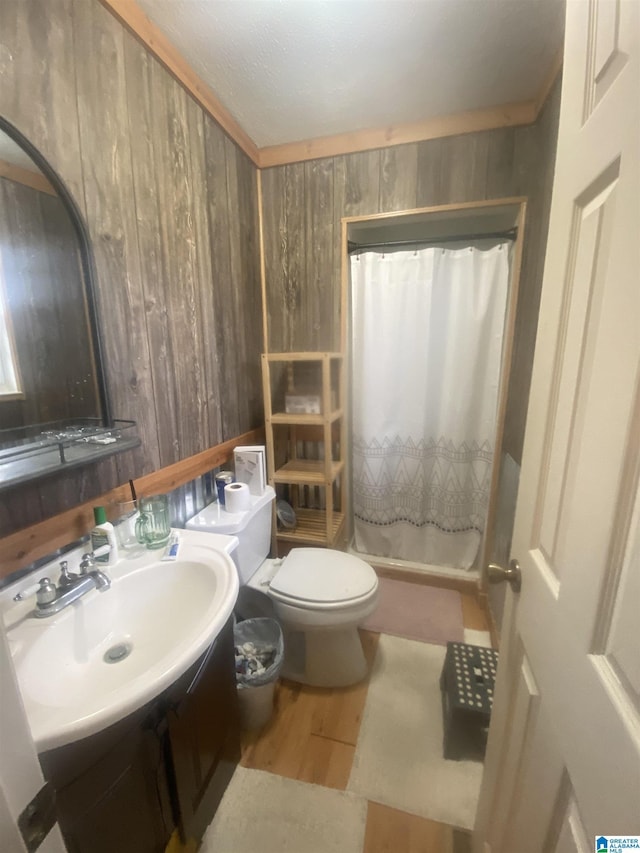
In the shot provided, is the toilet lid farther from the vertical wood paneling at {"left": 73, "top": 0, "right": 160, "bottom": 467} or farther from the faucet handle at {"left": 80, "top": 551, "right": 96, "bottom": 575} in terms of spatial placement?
the vertical wood paneling at {"left": 73, "top": 0, "right": 160, "bottom": 467}

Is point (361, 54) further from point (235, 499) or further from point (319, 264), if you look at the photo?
point (235, 499)

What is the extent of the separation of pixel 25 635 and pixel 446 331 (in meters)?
1.97

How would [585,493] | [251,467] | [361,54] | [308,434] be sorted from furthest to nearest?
[308,434] → [251,467] → [361,54] → [585,493]

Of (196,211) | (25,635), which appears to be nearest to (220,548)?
(25,635)

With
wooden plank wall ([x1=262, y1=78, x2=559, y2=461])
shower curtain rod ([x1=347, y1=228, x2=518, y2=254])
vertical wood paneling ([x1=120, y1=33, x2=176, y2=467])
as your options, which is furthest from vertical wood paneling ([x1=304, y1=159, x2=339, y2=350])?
vertical wood paneling ([x1=120, y1=33, x2=176, y2=467])

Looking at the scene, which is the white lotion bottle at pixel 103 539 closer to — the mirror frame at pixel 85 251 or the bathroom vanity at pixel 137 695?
the bathroom vanity at pixel 137 695

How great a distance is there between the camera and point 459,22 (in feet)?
3.85

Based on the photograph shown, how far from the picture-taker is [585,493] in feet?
1.58

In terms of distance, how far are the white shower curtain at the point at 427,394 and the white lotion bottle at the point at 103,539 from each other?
1.40 m

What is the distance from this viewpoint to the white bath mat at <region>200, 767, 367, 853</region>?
1.01m

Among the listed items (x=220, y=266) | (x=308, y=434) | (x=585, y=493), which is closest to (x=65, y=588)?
(x=585, y=493)

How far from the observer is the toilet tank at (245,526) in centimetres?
133

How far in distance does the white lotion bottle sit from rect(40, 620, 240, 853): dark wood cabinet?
0.37 m

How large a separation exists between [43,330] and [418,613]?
1974mm
